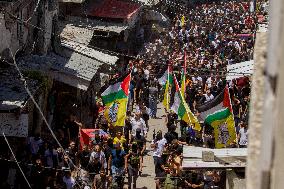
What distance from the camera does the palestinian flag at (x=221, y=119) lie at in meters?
13.4

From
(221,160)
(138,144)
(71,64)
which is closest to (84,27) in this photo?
(71,64)

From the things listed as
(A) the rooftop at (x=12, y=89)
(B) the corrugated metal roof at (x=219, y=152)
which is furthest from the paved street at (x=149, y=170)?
(B) the corrugated metal roof at (x=219, y=152)

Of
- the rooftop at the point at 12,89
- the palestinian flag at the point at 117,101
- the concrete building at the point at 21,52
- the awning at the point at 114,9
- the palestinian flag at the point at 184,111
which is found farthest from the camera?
the awning at the point at 114,9

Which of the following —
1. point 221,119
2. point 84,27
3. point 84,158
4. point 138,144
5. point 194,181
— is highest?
point 84,27

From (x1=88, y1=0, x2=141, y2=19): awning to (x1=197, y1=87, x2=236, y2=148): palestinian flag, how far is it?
15053 millimetres

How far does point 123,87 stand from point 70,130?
206 cm

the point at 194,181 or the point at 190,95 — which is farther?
the point at 190,95

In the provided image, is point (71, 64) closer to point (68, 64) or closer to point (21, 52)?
point (68, 64)

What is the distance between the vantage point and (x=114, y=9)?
29.5 metres

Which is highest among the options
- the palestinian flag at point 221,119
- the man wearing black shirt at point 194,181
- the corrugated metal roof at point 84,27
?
the corrugated metal roof at point 84,27

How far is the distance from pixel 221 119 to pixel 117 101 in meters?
3.27

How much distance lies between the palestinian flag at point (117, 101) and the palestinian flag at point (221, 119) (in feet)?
7.68

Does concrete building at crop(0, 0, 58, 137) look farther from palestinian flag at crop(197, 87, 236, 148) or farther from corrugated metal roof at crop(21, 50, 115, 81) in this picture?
palestinian flag at crop(197, 87, 236, 148)

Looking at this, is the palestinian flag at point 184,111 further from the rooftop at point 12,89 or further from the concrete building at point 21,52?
the rooftop at point 12,89
